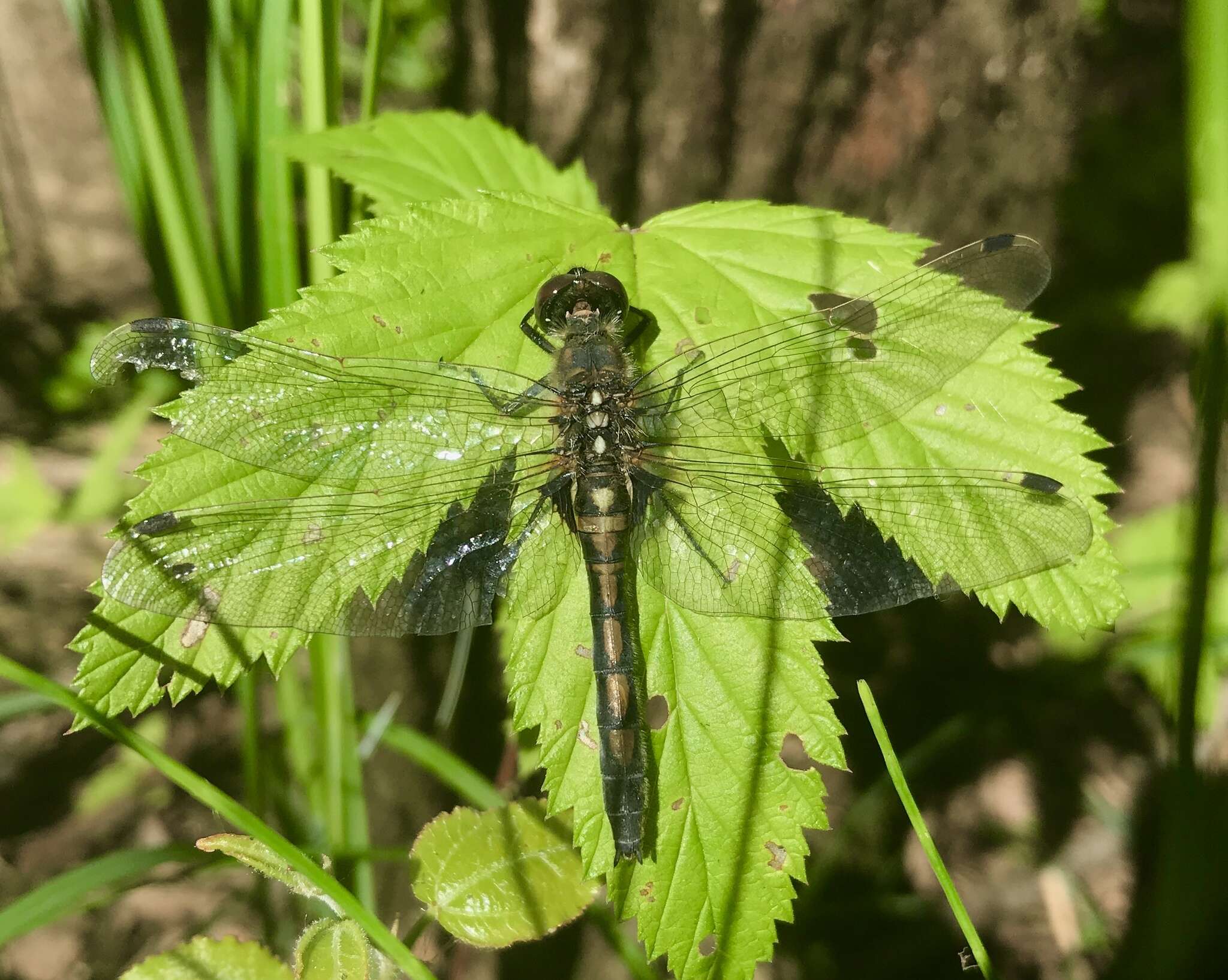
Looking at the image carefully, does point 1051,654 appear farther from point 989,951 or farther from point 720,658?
point 720,658

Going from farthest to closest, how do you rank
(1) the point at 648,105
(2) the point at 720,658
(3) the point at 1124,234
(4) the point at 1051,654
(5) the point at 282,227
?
(3) the point at 1124,234 → (4) the point at 1051,654 → (1) the point at 648,105 → (5) the point at 282,227 → (2) the point at 720,658

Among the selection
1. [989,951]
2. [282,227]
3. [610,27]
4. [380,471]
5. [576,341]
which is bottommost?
[989,951]

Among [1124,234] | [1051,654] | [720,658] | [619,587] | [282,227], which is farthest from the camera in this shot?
[1124,234]

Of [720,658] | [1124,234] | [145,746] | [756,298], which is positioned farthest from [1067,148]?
[145,746]

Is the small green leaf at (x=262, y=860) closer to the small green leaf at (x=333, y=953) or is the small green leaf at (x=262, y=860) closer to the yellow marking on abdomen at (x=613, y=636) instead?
the small green leaf at (x=333, y=953)

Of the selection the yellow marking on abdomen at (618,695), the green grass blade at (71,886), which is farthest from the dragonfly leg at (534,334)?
the green grass blade at (71,886)

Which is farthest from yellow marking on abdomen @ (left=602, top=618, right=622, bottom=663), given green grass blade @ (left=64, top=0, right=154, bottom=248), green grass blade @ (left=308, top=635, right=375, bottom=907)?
green grass blade @ (left=64, top=0, right=154, bottom=248)
